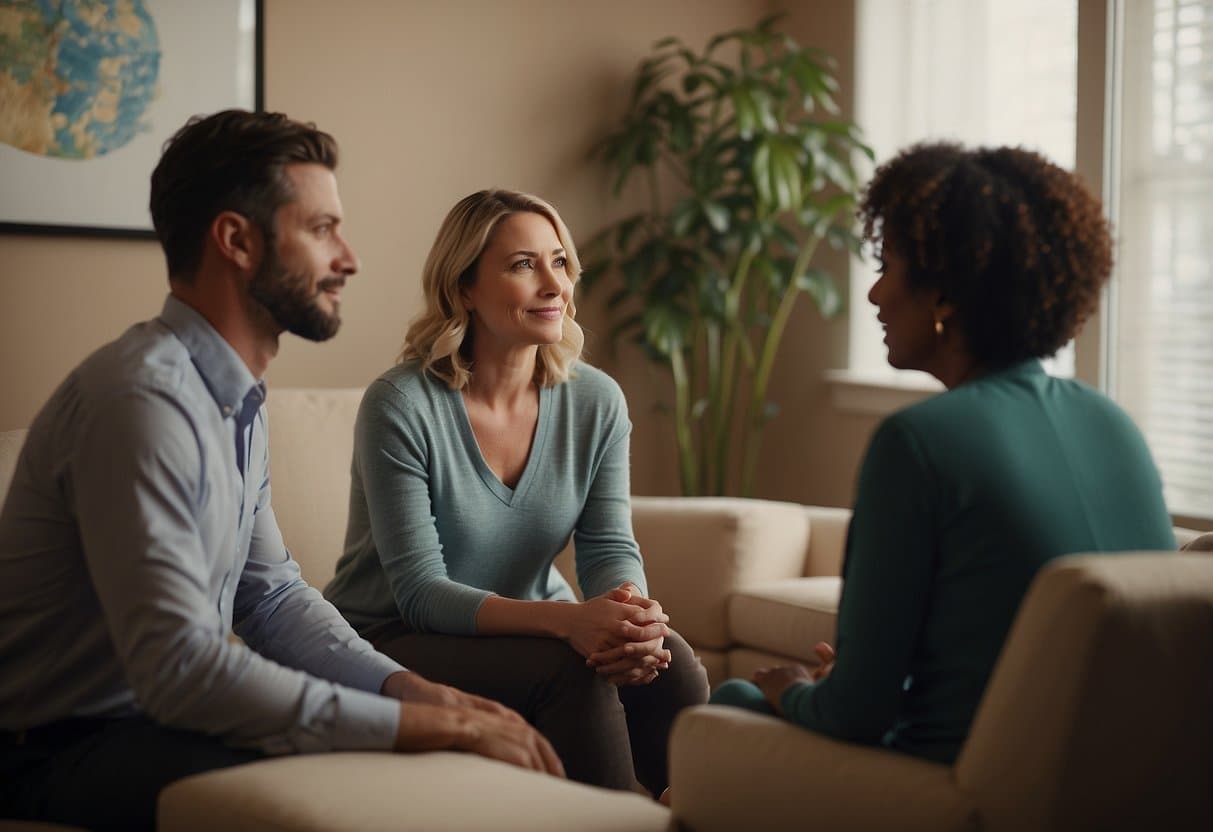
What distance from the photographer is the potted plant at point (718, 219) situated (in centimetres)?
398

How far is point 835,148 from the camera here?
4156mm

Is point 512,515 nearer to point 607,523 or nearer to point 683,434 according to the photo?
point 607,523

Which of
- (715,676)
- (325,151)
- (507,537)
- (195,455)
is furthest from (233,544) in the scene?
(715,676)

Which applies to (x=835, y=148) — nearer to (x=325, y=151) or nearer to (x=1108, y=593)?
(x=325, y=151)

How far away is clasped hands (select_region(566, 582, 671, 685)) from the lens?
1.97 metres

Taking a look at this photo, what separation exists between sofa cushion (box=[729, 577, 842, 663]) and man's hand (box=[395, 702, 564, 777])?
1337 mm

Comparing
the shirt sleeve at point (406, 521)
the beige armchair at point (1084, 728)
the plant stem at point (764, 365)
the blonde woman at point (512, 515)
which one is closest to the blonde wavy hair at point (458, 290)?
the blonde woman at point (512, 515)

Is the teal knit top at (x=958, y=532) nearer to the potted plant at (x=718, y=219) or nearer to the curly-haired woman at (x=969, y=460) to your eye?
the curly-haired woman at (x=969, y=460)

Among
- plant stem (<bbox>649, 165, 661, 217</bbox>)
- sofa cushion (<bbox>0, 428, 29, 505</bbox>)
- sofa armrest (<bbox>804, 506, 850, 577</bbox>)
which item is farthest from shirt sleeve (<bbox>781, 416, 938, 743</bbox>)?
plant stem (<bbox>649, 165, 661, 217</bbox>)

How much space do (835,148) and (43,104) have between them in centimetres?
225

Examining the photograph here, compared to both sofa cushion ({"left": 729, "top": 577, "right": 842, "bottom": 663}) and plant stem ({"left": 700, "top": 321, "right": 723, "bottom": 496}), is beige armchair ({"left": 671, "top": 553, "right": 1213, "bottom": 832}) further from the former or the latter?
plant stem ({"left": 700, "top": 321, "right": 723, "bottom": 496})

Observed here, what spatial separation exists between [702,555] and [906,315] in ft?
5.65

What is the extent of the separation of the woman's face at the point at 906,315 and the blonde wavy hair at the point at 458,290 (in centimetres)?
92

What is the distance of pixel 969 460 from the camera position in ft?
4.31
